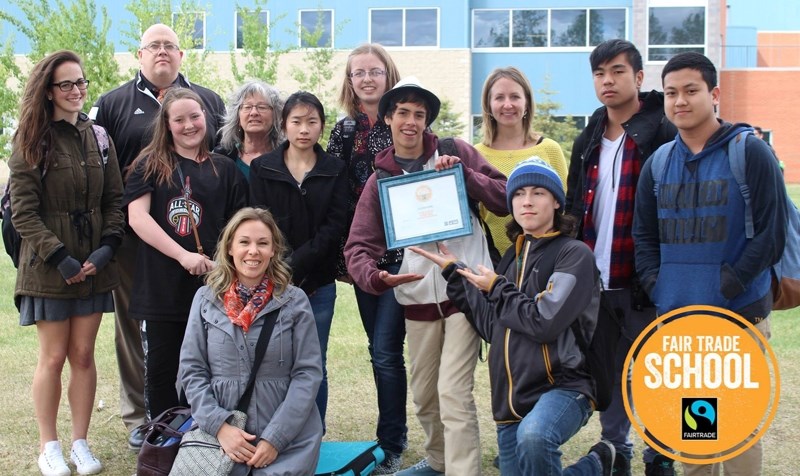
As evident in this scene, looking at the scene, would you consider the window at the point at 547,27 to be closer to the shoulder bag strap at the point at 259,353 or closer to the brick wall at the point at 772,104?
the brick wall at the point at 772,104

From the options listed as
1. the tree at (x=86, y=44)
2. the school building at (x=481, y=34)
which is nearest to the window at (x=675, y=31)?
the school building at (x=481, y=34)

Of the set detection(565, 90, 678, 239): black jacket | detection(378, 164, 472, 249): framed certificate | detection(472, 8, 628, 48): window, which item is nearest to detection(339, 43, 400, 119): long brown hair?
detection(378, 164, 472, 249): framed certificate

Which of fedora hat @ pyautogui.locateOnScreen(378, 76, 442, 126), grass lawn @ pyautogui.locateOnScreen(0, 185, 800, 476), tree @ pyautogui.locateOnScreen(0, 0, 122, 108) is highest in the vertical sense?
tree @ pyautogui.locateOnScreen(0, 0, 122, 108)

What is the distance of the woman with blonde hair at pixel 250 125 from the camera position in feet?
19.2

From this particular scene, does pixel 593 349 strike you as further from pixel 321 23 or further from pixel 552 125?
pixel 321 23

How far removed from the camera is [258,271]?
4863 mm

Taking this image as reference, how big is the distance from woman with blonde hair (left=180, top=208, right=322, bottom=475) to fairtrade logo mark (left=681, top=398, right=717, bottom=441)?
6.26ft

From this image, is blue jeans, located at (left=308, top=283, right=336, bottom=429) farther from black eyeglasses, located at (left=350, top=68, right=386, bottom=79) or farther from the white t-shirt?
the white t-shirt

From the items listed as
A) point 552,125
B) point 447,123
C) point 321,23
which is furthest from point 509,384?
point 321,23

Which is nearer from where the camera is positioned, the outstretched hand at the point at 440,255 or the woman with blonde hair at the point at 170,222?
the outstretched hand at the point at 440,255

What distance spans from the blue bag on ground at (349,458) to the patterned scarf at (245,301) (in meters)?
1.01

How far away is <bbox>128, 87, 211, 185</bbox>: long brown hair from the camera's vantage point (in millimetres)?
5492

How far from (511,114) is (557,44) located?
26.0m

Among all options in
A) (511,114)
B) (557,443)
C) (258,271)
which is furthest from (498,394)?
(511,114)
